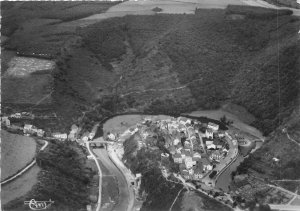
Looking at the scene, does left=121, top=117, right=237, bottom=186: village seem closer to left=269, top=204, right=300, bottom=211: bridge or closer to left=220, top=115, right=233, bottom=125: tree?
left=220, top=115, right=233, bottom=125: tree

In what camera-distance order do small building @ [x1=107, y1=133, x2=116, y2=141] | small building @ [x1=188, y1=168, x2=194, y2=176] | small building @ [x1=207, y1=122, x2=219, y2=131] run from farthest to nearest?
small building @ [x1=207, y1=122, x2=219, y2=131], small building @ [x1=107, y1=133, x2=116, y2=141], small building @ [x1=188, y1=168, x2=194, y2=176]

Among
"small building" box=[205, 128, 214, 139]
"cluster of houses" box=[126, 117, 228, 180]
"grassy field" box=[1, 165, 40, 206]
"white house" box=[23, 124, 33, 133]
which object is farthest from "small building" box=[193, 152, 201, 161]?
"white house" box=[23, 124, 33, 133]

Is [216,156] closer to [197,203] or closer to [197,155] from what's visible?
[197,155]

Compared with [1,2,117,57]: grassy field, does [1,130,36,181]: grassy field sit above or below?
below

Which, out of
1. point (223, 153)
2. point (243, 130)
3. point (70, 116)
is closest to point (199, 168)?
point (223, 153)

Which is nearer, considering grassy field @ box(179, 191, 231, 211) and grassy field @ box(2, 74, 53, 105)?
grassy field @ box(179, 191, 231, 211)

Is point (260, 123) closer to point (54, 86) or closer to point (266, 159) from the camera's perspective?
point (266, 159)

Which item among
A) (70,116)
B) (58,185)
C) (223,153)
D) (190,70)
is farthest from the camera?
(190,70)
